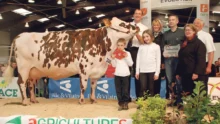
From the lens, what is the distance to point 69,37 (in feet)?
23.1

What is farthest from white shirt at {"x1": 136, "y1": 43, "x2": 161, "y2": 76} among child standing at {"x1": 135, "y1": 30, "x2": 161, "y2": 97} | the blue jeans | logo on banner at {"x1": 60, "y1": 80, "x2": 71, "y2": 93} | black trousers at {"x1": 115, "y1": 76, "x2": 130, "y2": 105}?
logo on banner at {"x1": 60, "y1": 80, "x2": 71, "y2": 93}

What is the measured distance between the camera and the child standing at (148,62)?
230 inches

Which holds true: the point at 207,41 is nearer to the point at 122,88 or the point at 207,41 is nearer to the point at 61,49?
the point at 122,88

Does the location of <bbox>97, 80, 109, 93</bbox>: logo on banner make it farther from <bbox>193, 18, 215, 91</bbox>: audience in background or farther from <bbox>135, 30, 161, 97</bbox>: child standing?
<bbox>193, 18, 215, 91</bbox>: audience in background

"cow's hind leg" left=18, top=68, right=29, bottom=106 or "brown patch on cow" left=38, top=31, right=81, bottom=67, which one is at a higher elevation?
"brown patch on cow" left=38, top=31, right=81, bottom=67

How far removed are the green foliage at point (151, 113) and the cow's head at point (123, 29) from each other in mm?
2021

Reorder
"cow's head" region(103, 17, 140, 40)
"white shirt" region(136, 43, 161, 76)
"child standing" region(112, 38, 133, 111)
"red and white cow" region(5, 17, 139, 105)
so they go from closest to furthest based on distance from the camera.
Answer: "white shirt" region(136, 43, 161, 76) → "child standing" region(112, 38, 133, 111) → "cow's head" region(103, 17, 140, 40) → "red and white cow" region(5, 17, 139, 105)

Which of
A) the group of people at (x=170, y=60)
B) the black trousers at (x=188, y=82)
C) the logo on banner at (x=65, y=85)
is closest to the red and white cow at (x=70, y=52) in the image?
the group of people at (x=170, y=60)

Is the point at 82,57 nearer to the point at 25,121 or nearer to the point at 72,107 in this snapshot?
the point at 72,107

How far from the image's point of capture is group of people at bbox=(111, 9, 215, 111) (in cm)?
560

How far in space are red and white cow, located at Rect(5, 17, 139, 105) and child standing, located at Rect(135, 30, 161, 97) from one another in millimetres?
774

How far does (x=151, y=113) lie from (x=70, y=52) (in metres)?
2.68

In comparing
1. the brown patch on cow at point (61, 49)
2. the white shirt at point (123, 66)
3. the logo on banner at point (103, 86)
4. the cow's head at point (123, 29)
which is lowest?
the logo on banner at point (103, 86)

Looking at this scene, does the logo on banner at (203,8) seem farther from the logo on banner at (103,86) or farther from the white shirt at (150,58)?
the white shirt at (150,58)
